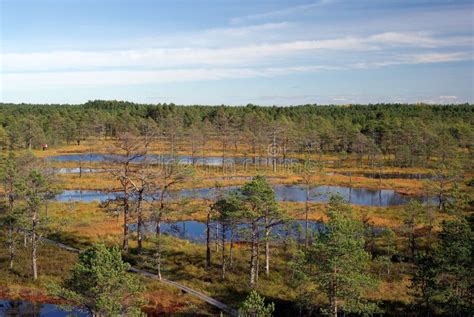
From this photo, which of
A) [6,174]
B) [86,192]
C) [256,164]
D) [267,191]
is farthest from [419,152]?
[6,174]

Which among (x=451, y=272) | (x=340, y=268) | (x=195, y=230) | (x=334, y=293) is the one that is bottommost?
(x=195, y=230)

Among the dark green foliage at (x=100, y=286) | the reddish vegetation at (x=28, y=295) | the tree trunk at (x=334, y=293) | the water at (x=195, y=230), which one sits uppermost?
the dark green foliage at (x=100, y=286)

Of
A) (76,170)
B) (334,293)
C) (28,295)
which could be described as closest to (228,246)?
(28,295)

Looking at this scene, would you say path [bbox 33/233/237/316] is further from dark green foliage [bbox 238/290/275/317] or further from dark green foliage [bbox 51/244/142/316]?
dark green foliage [bbox 51/244/142/316]

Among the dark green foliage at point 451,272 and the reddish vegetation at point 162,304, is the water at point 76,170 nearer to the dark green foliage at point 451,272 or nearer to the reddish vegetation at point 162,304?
the reddish vegetation at point 162,304

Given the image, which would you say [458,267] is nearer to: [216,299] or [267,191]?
[267,191]

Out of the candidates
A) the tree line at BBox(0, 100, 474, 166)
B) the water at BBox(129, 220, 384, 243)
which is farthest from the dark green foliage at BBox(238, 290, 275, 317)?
the tree line at BBox(0, 100, 474, 166)

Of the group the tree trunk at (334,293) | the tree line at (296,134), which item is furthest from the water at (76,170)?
the tree trunk at (334,293)

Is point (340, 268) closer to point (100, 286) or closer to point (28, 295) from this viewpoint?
point (100, 286)
